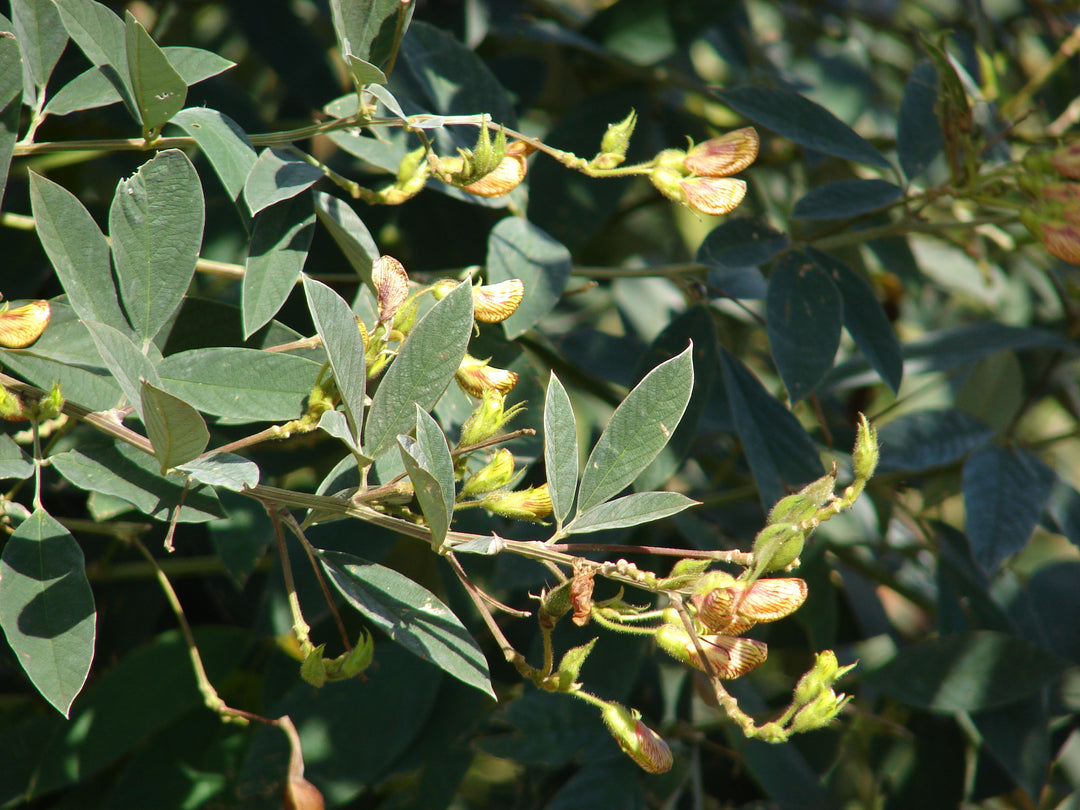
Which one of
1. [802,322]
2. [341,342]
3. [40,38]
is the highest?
[40,38]

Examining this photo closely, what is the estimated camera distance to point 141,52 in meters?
0.56

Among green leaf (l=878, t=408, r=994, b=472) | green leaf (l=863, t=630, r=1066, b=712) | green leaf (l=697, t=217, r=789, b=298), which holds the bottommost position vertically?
green leaf (l=863, t=630, r=1066, b=712)

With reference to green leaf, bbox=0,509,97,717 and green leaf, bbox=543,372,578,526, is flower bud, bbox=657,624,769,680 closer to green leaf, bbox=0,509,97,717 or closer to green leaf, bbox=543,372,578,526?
green leaf, bbox=543,372,578,526

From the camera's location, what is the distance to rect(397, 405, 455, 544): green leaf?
0.47 m

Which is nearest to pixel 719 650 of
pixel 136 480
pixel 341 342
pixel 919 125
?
pixel 341 342

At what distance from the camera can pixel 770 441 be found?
0.90 metres

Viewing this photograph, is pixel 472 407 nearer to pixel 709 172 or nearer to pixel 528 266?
pixel 528 266

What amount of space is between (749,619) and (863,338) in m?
0.52

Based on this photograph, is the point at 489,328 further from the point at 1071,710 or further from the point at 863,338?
the point at 1071,710

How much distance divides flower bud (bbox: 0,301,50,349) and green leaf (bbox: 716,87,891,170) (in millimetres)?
656

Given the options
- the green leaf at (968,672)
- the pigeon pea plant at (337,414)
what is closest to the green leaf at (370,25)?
the pigeon pea plant at (337,414)

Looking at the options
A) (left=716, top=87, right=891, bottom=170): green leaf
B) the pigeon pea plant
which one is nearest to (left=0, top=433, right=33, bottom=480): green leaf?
the pigeon pea plant

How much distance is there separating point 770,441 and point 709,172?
0.33 meters

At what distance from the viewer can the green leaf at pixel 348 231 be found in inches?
27.0
